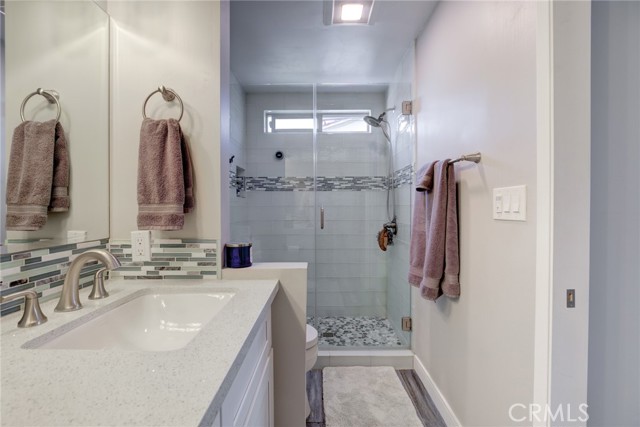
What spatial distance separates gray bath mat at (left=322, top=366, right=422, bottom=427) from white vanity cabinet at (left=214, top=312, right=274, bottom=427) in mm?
608

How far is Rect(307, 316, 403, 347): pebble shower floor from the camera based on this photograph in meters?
2.30

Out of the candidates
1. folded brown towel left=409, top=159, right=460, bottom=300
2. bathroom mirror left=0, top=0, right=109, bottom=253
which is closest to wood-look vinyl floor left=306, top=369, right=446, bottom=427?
folded brown towel left=409, top=159, right=460, bottom=300

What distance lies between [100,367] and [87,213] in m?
0.83

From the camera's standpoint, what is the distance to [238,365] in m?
0.62

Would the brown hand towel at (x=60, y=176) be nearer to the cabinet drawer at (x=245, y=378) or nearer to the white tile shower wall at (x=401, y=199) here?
the cabinet drawer at (x=245, y=378)

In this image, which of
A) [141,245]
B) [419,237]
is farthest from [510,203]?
[141,245]

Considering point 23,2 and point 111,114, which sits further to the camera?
point 111,114

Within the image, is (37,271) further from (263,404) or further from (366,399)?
(366,399)

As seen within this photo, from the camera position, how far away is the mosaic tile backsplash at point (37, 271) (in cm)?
84

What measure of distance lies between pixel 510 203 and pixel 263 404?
1.18 meters

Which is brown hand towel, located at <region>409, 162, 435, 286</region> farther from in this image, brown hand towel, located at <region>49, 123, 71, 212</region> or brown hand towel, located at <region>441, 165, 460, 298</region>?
brown hand towel, located at <region>49, 123, 71, 212</region>

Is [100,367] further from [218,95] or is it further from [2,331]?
[218,95]

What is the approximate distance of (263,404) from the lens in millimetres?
1032

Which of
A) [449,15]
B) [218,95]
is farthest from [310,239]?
[449,15]
